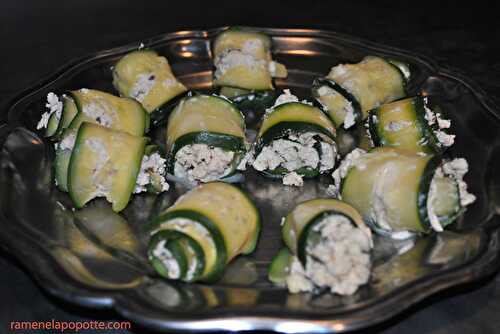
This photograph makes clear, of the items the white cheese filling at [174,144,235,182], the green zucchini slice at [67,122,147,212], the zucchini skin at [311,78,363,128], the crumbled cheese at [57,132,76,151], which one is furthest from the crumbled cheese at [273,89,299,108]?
the crumbled cheese at [57,132,76,151]

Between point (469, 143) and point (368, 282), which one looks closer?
point (368, 282)

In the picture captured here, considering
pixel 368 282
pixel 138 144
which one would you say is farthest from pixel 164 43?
pixel 368 282

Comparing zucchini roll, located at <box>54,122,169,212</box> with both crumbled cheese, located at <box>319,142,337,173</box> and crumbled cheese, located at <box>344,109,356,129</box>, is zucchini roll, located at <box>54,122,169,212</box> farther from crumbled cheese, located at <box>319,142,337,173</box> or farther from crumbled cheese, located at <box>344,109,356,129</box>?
crumbled cheese, located at <box>344,109,356,129</box>

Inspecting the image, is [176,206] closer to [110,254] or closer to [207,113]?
[110,254]

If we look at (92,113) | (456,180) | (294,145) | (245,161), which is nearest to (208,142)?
(245,161)

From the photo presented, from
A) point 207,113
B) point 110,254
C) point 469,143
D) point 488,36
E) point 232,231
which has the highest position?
point 488,36

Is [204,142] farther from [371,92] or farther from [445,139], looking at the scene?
[445,139]
